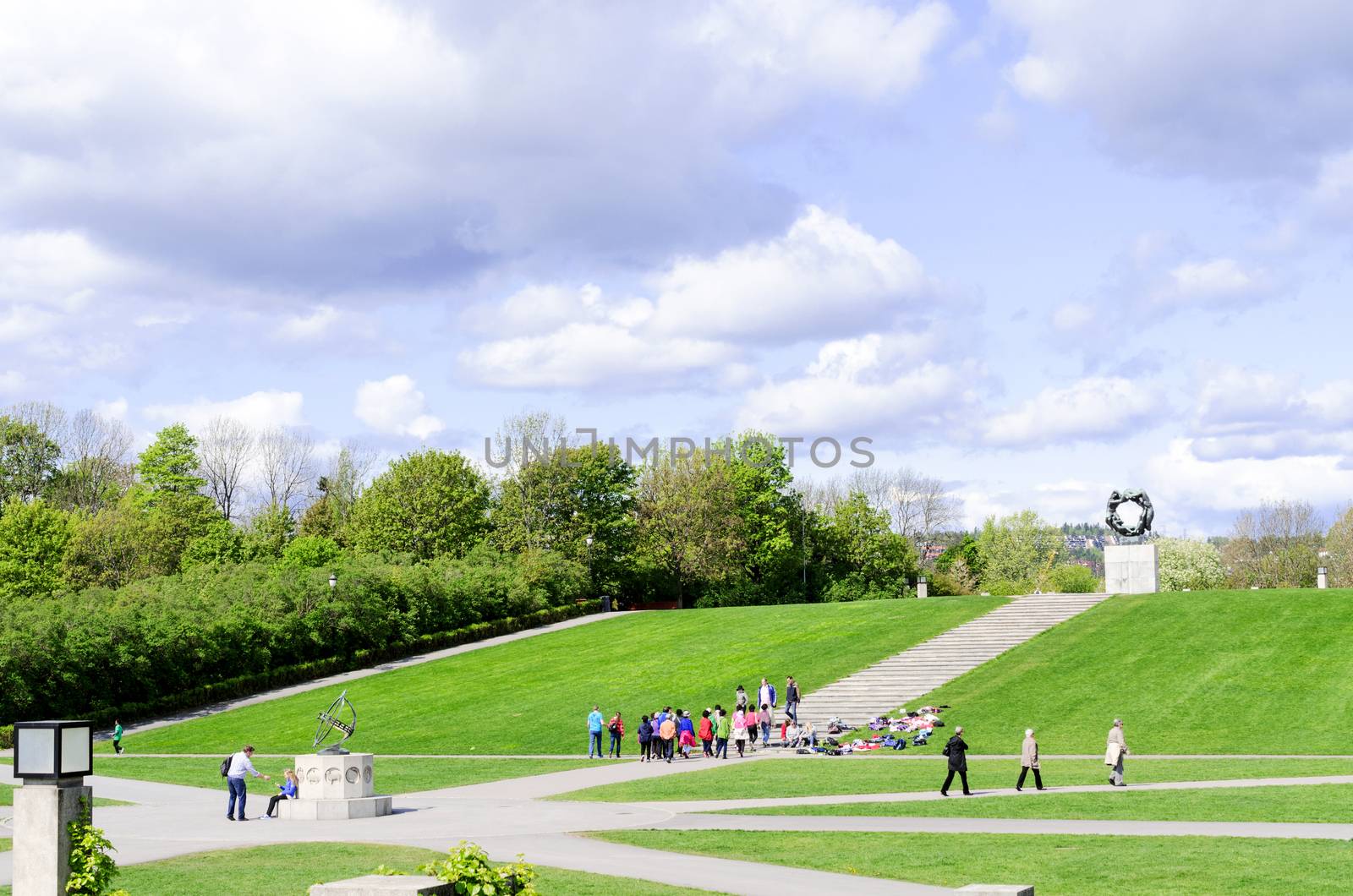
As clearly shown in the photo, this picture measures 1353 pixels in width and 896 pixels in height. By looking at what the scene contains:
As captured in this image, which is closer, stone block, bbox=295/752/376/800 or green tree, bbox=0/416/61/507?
stone block, bbox=295/752/376/800

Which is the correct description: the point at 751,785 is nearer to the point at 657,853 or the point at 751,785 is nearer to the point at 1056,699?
the point at 657,853

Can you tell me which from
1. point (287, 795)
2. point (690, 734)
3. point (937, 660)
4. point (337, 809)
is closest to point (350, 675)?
point (690, 734)

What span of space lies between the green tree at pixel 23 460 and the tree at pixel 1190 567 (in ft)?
297

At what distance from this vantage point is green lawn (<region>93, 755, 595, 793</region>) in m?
32.0

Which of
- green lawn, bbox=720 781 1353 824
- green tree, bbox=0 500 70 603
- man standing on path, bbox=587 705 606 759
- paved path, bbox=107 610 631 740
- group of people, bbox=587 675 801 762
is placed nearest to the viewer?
green lawn, bbox=720 781 1353 824

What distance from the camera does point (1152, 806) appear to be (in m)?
23.2

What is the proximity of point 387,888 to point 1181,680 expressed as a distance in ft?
129

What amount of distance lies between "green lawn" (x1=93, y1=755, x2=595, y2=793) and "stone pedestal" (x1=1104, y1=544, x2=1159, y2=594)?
32.9m

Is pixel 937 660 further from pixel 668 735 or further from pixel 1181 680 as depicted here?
pixel 668 735

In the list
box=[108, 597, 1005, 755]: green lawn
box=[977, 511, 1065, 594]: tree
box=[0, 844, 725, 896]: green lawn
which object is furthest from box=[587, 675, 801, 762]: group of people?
box=[977, 511, 1065, 594]: tree

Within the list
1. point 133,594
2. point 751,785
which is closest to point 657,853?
point 751,785

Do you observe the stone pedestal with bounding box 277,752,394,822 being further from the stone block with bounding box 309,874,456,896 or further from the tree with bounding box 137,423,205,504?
the tree with bounding box 137,423,205,504

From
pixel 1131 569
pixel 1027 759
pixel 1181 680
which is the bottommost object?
pixel 1181 680

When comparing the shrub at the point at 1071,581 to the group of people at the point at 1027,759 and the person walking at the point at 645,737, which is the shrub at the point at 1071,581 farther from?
the group of people at the point at 1027,759
